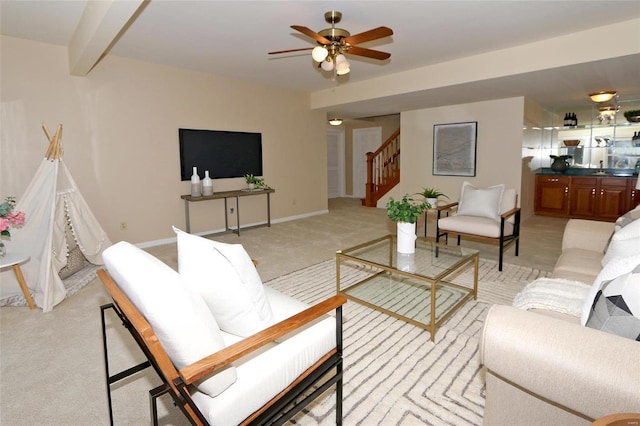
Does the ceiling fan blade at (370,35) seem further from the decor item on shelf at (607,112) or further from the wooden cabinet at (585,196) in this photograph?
the decor item on shelf at (607,112)

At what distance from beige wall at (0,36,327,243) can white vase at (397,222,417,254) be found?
12.1 ft

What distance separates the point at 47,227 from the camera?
3.14 m

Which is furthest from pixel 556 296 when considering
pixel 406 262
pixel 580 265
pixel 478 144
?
pixel 478 144

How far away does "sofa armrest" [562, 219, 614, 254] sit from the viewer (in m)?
2.71

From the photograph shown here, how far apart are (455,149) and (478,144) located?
441 mm

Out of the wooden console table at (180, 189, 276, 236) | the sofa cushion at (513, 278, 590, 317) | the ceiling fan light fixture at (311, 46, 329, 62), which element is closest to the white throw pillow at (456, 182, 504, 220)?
the sofa cushion at (513, 278, 590, 317)

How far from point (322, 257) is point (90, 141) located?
331cm

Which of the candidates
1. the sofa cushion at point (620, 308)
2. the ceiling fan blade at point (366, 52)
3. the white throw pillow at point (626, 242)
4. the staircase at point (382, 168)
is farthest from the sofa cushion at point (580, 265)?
the staircase at point (382, 168)

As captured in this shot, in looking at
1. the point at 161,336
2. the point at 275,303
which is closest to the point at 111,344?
the point at 275,303

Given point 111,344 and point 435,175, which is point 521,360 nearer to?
point 111,344

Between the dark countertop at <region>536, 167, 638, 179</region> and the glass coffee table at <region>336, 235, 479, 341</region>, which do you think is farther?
the dark countertop at <region>536, 167, 638, 179</region>

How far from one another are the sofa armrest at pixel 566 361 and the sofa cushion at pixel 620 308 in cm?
11

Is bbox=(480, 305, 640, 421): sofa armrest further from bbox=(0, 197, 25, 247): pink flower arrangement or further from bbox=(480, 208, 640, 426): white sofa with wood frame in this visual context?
bbox=(0, 197, 25, 247): pink flower arrangement

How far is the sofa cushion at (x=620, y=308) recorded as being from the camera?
3.76ft
